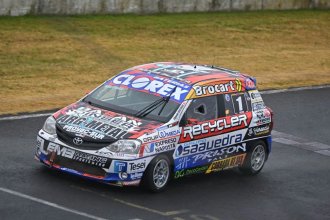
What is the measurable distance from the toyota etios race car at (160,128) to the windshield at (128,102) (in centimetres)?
1

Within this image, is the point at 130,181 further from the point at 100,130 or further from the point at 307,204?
the point at 307,204

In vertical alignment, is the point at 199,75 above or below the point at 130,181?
above

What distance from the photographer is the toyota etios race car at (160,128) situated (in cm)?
1302

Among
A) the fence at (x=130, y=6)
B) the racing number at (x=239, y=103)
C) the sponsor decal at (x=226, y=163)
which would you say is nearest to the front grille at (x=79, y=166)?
the sponsor decal at (x=226, y=163)

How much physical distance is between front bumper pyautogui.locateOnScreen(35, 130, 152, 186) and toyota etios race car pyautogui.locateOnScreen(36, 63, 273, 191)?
0.04 feet

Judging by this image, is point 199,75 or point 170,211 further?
point 199,75

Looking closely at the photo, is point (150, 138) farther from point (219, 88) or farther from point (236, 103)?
point (236, 103)

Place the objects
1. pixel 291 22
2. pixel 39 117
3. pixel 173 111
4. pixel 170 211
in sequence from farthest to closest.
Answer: pixel 291 22
pixel 39 117
pixel 173 111
pixel 170 211

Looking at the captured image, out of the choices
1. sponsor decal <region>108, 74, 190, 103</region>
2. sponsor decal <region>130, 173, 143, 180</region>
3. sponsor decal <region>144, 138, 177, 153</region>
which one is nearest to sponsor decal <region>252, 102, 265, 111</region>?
sponsor decal <region>108, 74, 190, 103</region>

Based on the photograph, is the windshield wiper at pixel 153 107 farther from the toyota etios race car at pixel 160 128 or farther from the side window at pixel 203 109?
the side window at pixel 203 109

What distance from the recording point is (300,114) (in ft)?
66.5

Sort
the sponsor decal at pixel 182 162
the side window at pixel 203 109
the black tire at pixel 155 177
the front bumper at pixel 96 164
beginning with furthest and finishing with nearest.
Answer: the side window at pixel 203 109 → the sponsor decal at pixel 182 162 → the black tire at pixel 155 177 → the front bumper at pixel 96 164

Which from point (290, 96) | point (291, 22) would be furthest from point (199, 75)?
point (291, 22)

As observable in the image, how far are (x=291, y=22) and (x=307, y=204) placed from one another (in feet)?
61.6
